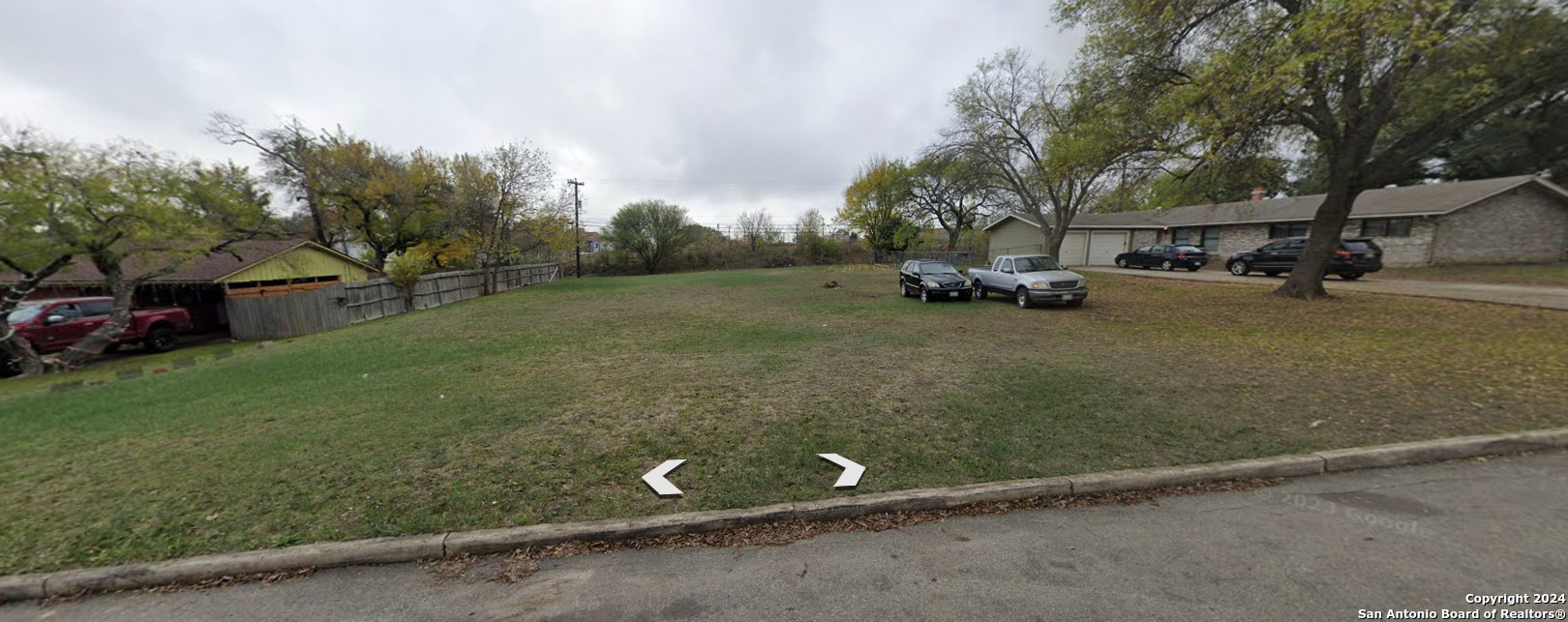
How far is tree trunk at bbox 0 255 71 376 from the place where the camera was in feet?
38.2

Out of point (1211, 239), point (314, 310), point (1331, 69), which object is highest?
point (1331, 69)

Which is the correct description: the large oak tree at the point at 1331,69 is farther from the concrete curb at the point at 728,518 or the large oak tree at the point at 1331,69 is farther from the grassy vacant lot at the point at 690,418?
the concrete curb at the point at 728,518

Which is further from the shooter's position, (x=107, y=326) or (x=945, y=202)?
(x=945, y=202)

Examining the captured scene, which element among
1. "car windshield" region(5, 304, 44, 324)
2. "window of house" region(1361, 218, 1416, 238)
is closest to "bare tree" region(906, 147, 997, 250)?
"window of house" region(1361, 218, 1416, 238)

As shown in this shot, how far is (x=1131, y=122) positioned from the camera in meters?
12.9

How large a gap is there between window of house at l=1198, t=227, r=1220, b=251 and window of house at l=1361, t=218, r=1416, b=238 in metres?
6.54

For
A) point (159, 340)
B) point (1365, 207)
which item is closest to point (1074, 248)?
point (1365, 207)

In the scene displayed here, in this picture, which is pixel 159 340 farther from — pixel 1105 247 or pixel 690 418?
pixel 1105 247

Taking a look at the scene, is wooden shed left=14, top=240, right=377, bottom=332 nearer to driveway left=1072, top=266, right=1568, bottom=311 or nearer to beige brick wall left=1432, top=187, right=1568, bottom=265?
driveway left=1072, top=266, right=1568, bottom=311

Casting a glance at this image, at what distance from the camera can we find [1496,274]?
17.3 m

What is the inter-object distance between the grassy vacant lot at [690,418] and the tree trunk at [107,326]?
22.5 ft

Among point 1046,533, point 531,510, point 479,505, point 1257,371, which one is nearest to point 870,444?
point 1046,533

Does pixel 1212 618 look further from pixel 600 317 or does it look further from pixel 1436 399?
pixel 600 317

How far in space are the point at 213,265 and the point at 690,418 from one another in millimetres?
25851
